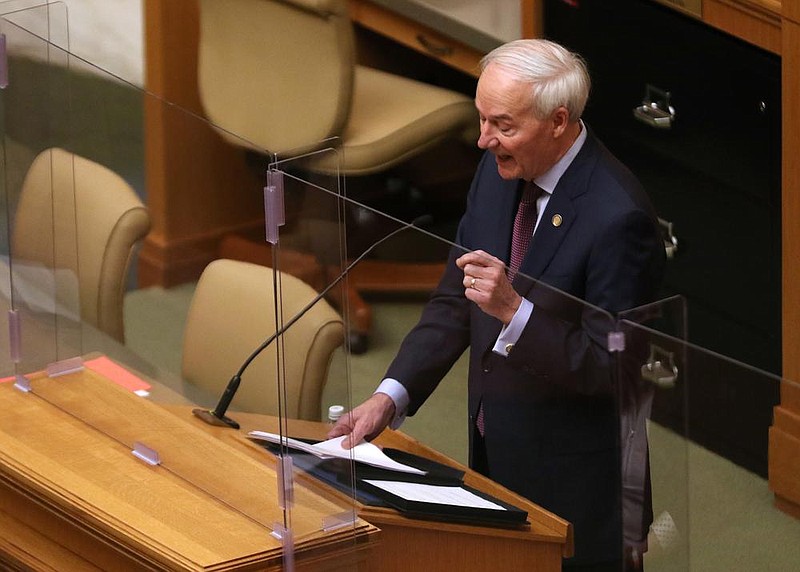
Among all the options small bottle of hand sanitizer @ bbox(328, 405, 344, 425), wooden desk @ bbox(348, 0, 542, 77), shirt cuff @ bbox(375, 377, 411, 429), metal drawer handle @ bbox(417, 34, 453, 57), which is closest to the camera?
small bottle of hand sanitizer @ bbox(328, 405, 344, 425)

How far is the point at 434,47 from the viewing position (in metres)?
4.27

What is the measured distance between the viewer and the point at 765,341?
3584mm

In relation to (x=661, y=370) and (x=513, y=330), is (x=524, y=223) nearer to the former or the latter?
(x=513, y=330)

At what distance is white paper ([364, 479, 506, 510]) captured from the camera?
2.08 m

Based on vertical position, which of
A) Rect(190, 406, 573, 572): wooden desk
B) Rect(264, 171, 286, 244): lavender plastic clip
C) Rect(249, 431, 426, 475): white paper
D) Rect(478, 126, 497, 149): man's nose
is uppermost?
Rect(478, 126, 497, 149): man's nose

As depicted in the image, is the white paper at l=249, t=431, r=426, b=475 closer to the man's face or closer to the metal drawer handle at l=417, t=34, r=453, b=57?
the man's face

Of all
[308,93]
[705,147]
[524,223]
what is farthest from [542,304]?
[308,93]

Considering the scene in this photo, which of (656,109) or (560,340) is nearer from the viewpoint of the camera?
(560,340)

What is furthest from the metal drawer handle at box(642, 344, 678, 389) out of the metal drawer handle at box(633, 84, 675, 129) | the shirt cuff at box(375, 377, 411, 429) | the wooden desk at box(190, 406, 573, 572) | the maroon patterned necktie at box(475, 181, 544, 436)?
the metal drawer handle at box(633, 84, 675, 129)

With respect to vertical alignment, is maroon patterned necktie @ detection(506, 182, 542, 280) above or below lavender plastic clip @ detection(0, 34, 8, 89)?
below

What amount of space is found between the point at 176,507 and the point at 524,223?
69 cm

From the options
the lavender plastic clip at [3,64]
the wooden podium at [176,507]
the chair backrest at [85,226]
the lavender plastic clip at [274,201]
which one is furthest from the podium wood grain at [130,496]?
the lavender plastic clip at [3,64]

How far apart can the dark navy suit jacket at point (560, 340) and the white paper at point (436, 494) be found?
0.06 metres

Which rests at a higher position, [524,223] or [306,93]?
[306,93]
